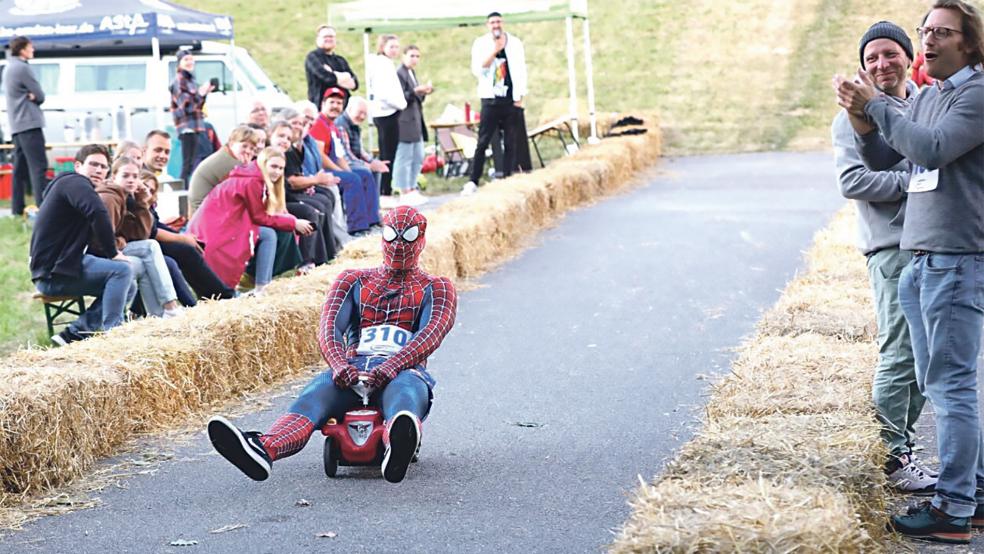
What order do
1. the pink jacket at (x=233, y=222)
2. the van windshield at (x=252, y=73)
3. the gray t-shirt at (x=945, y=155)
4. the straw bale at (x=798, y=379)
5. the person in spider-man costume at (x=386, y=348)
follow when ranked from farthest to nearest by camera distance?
the van windshield at (x=252, y=73)
the pink jacket at (x=233, y=222)
the person in spider-man costume at (x=386, y=348)
the straw bale at (x=798, y=379)
the gray t-shirt at (x=945, y=155)

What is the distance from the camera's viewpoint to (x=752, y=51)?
104 feet

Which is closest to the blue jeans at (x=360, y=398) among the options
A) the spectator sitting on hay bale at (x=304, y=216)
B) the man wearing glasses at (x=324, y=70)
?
the spectator sitting on hay bale at (x=304, y=216)

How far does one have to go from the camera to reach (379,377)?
19.7 ft

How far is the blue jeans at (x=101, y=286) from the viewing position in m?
8.91

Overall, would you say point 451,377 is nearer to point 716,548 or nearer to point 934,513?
point 934,513

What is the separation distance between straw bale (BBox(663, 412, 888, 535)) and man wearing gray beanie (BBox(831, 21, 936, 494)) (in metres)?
0.39

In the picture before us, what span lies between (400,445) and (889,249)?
2195 millimetres

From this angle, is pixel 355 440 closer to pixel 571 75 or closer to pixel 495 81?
pixel 495 81

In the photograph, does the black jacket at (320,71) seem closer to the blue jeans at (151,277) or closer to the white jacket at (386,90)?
the white jacket at (386,90)

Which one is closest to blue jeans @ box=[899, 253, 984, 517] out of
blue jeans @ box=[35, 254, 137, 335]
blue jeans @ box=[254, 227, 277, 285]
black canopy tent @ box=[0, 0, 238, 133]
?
blue jeans @ box=[35, 254, 137, 335]

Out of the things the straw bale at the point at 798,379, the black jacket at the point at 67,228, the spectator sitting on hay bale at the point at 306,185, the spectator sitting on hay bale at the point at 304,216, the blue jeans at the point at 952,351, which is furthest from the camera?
the spectator sitting on hay bale at the point at 306,185

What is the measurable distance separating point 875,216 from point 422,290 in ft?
6.93

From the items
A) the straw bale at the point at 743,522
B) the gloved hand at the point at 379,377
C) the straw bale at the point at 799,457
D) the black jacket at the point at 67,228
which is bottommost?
the straw bale at the point at 799,457

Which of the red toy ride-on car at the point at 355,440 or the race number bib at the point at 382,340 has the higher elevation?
the race number bib at the point at 382,340
